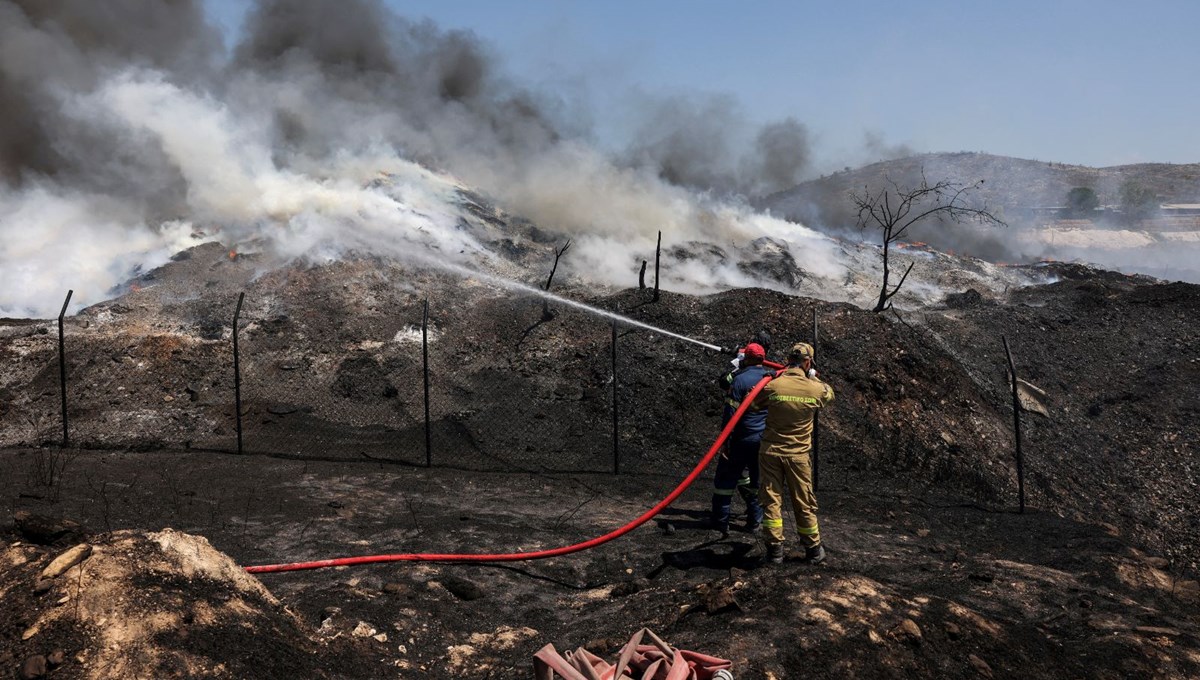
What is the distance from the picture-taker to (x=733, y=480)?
7.84 metres

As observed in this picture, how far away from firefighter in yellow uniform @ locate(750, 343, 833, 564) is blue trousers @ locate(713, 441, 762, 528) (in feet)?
2.37

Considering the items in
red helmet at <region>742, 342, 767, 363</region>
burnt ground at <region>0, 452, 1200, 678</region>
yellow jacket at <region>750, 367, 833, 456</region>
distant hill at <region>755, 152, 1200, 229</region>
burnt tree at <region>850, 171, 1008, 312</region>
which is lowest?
burnt ground at <region>0, 452, 1200, 678</region>

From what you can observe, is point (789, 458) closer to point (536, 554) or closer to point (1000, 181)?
point (536, 554)

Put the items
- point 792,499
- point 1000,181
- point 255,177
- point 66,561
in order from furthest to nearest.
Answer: point 1000,181 → point 255,177 → point 792,499 → point 66,561

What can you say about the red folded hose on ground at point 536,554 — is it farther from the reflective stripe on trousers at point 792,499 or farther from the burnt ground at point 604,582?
the reflective stripe on trousers at point 792,499

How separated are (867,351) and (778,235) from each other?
481 inches

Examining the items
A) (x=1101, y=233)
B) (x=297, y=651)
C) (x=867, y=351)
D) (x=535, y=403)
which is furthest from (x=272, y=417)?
(x=1101, y=233)

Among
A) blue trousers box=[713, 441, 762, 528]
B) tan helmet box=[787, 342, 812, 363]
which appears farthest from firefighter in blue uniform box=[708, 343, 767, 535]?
tan helmet box=[787, 342, 812, 363]

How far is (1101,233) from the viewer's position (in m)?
38.6

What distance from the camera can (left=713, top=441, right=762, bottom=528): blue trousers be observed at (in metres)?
7.73

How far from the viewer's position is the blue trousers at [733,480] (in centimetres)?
773

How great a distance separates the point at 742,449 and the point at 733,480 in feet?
1.14

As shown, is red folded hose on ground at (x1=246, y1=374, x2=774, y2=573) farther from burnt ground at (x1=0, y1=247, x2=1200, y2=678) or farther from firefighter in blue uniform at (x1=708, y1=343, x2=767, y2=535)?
firefighter in blue uniform at (x1=708, y1=343, x2=767, y2=535)

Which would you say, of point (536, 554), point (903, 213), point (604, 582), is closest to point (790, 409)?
point (604, 582)
